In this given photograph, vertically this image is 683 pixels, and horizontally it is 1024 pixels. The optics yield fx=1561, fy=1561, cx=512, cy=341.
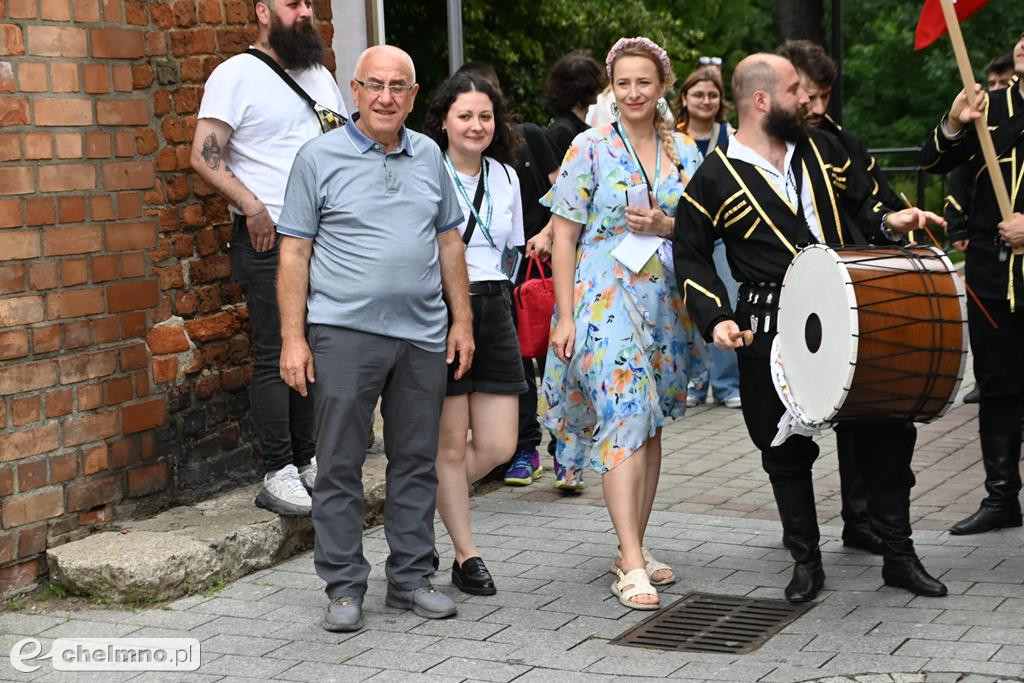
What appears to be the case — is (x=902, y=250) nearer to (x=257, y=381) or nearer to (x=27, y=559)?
(x=257, y=381)

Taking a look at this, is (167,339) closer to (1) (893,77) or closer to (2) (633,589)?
(2) (633,589)

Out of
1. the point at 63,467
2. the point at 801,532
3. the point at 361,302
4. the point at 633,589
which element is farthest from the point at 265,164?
the point at 801,532

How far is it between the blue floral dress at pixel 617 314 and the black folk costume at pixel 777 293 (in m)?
0.23

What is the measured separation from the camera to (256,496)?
6.51 meters

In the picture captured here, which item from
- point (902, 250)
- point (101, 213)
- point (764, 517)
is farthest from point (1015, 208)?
point (101, 213)

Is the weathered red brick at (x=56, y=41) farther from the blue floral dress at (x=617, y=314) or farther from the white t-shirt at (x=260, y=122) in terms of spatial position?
the blue floral dress at (x=617, y=314)

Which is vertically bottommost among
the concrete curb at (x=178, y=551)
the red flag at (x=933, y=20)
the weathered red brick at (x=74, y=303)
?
the concrete curb at (x=178, y=551)

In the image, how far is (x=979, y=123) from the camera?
566 cm

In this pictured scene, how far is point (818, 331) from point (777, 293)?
0.41 metres

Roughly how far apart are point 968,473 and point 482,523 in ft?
8.09

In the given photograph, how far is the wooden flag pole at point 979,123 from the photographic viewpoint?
17.5 feet

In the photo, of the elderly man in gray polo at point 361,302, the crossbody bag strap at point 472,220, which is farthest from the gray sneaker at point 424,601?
the crossbody bag strap at point 472,220

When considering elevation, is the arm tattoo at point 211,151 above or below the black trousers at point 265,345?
above

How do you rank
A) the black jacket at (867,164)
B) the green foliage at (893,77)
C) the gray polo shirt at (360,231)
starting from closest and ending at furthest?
1. the gray polo shirt at (360,231)
2. the black jacket at (867,164)
3. the green foliage at (893,77)
